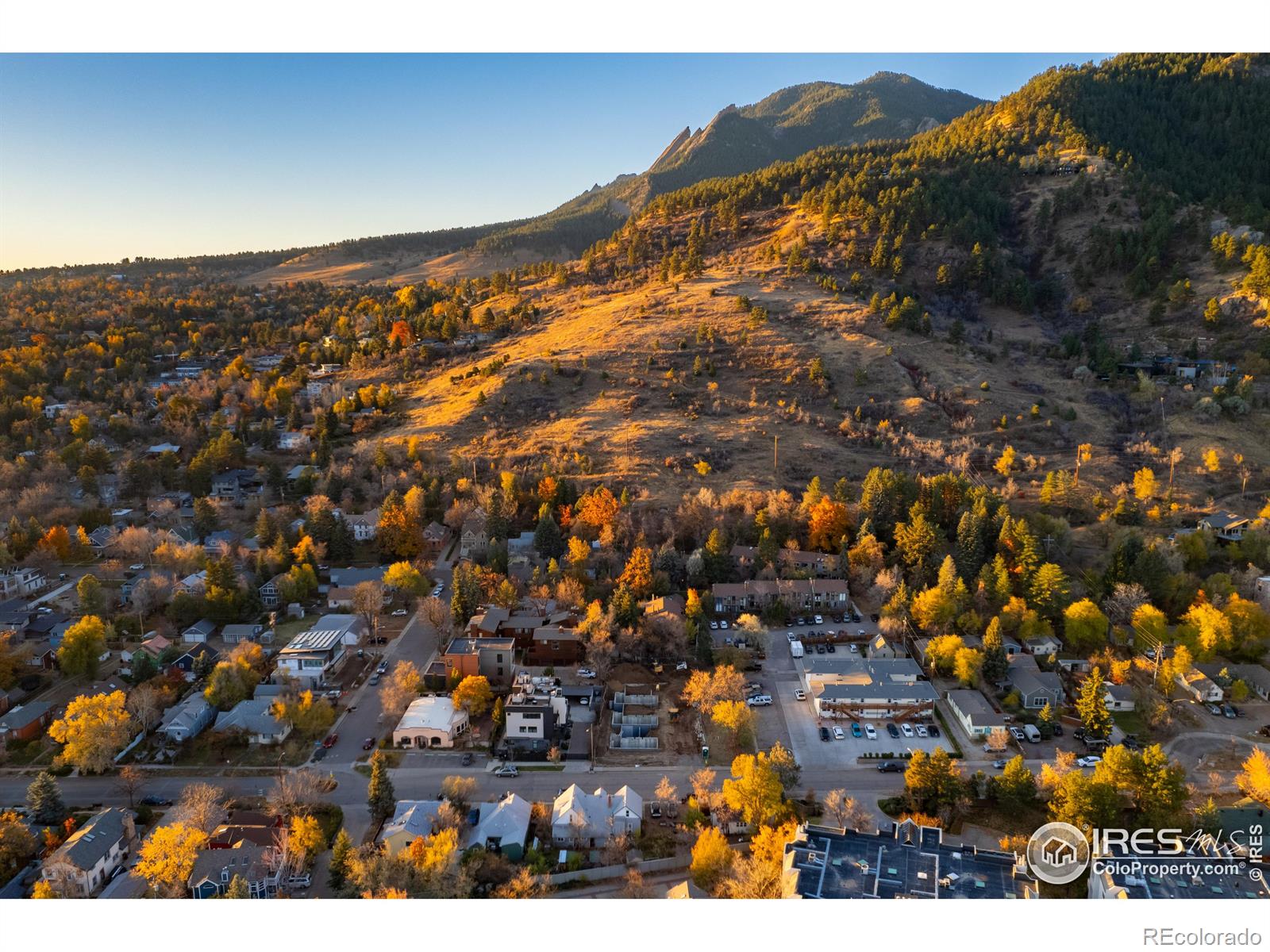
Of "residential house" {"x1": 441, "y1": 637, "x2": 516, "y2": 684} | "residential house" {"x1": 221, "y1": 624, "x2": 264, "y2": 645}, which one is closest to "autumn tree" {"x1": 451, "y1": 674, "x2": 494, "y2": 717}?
"residential house" {"x1": 441, "y1": 637, "x2": 516, "y2": 684}

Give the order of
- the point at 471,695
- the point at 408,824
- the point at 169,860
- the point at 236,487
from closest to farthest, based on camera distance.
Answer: the point at 169,860, the point at 408,824, the point at 471,695, the point at 236,487

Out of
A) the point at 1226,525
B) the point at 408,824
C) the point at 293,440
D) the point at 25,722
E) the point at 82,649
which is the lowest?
the point at 1226,525

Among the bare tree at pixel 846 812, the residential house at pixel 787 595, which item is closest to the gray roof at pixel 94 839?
the bare tree at pixel 846 812

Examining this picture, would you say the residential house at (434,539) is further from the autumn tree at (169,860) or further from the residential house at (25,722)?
the autumn tree at (169,860)

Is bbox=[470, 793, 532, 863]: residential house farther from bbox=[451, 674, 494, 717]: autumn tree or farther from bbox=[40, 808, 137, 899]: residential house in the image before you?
bbox=[40, 808, 137, 899]: residential house

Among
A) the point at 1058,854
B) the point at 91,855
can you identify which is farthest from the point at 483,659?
the point at 1058,854

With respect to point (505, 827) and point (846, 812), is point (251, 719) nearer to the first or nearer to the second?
point (505, 827)
